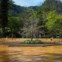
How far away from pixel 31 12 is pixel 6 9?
44164 mm

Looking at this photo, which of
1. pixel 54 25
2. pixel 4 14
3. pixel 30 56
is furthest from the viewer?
pixel 54 25

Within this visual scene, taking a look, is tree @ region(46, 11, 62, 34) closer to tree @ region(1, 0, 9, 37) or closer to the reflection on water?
the reflection on water

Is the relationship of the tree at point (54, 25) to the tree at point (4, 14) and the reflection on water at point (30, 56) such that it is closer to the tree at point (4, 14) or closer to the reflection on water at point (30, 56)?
the reflection on water at point (30, 56)

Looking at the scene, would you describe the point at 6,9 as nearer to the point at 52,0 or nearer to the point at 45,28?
the point at 45,28

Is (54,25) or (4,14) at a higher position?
(54,25)

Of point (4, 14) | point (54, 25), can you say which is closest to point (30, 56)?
point (4, 14)

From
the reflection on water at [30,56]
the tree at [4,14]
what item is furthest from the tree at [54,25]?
the tree at [4,14]

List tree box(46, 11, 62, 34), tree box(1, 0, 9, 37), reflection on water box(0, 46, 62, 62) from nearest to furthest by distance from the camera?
tree box(1, 0, 9, 37), reflection on water box(0, 46, 62, 62), tree box(46, 11, 62, 34)

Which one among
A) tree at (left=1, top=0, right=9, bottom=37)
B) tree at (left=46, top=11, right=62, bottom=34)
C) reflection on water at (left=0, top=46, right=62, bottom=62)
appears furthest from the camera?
tree at (left=46, top=11, right=62, bottom=34)

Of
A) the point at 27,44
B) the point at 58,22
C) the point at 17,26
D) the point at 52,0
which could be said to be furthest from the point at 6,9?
the point at 52,0

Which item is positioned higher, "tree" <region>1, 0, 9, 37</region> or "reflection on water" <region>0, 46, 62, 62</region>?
"tree" <region>1, 0, 9, 37</region>

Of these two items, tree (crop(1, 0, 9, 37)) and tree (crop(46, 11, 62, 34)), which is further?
tree (crop(46, 11, 62, 34))

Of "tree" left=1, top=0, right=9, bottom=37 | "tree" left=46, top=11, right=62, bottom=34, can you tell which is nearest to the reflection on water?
"tree" left=1, top=0, right=9, bottom=37

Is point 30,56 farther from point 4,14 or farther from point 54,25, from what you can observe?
point 54,25
